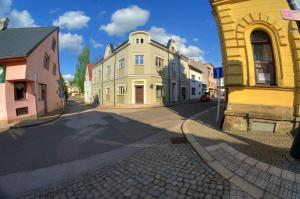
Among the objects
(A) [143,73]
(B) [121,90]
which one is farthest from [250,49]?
(B) [121,90]

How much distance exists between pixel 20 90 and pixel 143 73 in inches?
570

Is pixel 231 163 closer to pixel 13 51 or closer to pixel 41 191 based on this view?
pixel 41 191

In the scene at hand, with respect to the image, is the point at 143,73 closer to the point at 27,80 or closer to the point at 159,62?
the point at 159,62

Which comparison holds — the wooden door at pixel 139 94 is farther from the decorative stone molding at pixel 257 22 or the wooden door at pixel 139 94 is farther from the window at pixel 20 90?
the decorative stone molding at pixel 257 22

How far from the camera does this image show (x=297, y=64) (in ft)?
22.2

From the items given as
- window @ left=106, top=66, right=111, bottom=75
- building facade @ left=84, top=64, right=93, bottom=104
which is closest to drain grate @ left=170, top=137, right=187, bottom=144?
window @ left=106, top=66, right=111, bottom=75

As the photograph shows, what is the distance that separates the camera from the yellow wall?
22.9 ft

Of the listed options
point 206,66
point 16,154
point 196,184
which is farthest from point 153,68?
point 206,66

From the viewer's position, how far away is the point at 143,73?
82.0ft

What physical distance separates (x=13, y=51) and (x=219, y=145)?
13.2 metres

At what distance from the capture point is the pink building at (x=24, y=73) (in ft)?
39.2

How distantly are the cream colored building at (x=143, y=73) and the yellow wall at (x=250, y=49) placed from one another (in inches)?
685

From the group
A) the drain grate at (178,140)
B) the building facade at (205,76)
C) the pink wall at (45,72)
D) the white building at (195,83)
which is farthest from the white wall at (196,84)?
the drain grate at (178,140)

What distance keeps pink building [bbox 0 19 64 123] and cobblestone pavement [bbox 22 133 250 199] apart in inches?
425
